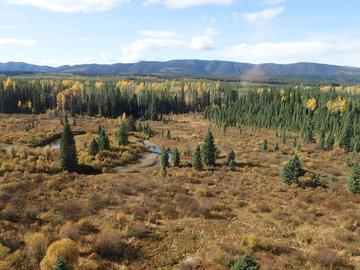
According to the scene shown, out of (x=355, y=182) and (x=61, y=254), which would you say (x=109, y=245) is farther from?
(x=355, y=182)

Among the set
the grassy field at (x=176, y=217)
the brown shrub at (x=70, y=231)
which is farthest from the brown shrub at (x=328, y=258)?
the brown shrub at (x=70, y=231)

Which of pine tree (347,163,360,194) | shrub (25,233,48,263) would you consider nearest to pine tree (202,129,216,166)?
pine tree (347,163,360,194)

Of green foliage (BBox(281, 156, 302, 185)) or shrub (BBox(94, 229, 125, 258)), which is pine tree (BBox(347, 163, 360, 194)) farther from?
shrub (BBox(94, 229, 125, 258))

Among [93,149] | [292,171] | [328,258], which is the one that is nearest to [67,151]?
[93,149]

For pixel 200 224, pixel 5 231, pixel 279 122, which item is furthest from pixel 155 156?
pixel 279 122

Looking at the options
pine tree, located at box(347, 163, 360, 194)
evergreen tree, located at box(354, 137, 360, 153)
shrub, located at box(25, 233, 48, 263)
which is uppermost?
shrub, located at box(25, 233, 48, 263)

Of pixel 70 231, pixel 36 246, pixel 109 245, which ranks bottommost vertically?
pixel 109 245
